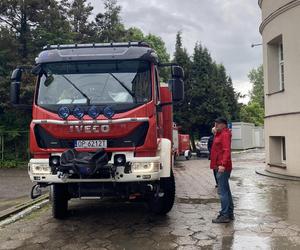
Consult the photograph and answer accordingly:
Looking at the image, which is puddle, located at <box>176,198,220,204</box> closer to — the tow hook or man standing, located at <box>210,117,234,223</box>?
man standing, located at <box>210,117,234,223</box>

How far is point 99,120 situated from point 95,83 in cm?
76

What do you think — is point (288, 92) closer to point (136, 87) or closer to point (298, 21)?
point (298, 21)

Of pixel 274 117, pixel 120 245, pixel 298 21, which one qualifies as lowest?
pixel 120 245

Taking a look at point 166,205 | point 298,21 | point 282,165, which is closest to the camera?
point 166,205

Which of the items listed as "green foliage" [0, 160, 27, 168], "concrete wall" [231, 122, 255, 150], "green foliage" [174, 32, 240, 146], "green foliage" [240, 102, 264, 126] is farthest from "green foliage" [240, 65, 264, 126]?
"green foliage" [0, 160, 27, 168]

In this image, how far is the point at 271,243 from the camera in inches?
254

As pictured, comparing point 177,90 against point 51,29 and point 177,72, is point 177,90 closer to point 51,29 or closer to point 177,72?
point 177,72

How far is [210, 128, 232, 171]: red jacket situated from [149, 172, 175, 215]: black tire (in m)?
0.93

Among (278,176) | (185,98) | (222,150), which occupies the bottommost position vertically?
(278,176)

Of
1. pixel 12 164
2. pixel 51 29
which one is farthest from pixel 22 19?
pixel 12 164

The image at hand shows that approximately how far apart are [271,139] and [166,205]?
9.43 metres

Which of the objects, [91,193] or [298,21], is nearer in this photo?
[91,193]

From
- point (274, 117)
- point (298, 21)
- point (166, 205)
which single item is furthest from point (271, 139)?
point (166, 205)

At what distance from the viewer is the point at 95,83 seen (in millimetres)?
7352
